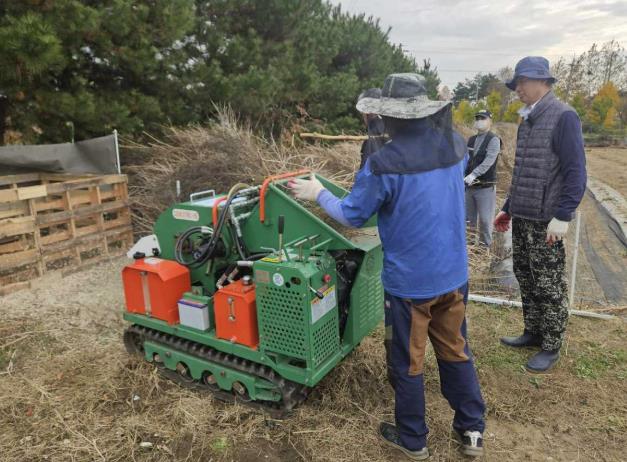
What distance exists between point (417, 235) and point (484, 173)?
143 inches

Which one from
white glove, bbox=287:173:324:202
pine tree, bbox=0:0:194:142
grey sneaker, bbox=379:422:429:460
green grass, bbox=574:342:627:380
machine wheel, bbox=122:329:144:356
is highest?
pine tree, bbox=0:0:194:142

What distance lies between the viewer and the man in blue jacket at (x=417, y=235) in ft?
7.46

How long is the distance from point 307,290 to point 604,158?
79.2ft

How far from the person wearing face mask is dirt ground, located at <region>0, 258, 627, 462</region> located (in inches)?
77.8

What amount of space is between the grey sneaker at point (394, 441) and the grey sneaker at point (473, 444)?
219 millimetres

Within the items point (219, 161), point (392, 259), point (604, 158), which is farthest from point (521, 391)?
point (604, 158)

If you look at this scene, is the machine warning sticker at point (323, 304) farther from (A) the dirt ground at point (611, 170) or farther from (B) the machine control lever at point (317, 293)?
(A) the dirt ground at point (611, 170)

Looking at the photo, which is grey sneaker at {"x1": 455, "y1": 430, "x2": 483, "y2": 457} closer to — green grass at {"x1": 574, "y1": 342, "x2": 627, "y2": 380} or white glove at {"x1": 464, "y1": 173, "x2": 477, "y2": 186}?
green grass at {"x1": 574, "y1": 342, "x2": 627, "y2": 380}

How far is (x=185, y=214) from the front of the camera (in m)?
3.24

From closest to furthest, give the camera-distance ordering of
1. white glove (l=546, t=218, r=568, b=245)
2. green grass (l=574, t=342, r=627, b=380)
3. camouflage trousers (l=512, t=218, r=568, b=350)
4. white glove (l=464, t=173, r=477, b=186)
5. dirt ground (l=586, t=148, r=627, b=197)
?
white glove (l=546, t=218, r=568, b=245), camouflage trousers (l=512, t=218, r=568, b=350), green grass (l=574, t=342, r=627, b=380), white glove (l=464, t=173, r=477, b=186), dirt ground (l=586, t=148, r=627, b=197)

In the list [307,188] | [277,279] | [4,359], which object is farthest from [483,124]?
[4,359]

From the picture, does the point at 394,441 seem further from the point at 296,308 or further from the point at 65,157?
the point at 65,157

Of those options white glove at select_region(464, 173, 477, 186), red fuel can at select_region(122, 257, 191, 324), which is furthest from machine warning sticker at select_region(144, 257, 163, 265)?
white glove at select_region(464, 173, 477, 186)

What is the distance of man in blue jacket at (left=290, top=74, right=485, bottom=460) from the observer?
227 cm
